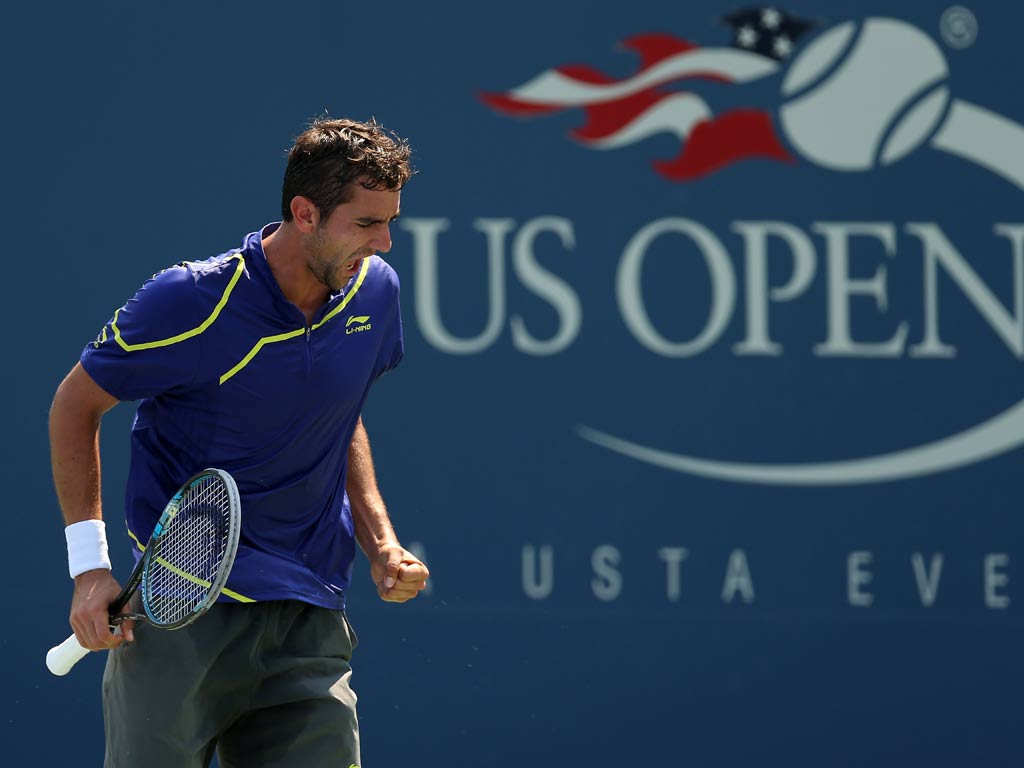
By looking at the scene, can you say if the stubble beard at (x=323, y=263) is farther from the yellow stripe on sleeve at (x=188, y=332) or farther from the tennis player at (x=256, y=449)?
the yellow stripe on sleeve at (x=188, y=332)

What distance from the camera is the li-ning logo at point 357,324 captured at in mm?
3309

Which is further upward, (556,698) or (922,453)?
(922,453)

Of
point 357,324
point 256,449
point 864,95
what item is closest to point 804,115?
point 864,95

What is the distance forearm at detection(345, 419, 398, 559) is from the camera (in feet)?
11.3

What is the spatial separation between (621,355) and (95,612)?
7.47 ft

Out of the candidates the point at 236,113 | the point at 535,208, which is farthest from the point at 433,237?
the point at 236,113

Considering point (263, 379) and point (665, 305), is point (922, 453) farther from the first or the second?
point (263, 379)

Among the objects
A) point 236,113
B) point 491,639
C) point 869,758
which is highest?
point 236,113

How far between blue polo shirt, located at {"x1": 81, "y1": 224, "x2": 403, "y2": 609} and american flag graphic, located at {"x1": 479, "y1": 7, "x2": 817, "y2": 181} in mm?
1780

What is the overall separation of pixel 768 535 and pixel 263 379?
2.18 m

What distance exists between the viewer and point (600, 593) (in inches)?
197

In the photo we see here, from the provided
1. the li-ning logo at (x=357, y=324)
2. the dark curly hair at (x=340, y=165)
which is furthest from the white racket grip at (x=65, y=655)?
the dark curly hair at (x=340, y=165)

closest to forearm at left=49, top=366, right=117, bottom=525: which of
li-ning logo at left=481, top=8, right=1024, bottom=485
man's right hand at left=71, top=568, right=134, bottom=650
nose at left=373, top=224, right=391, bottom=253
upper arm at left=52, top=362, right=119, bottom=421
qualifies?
upper arm at left=52, top=362, right=119, bottom=421

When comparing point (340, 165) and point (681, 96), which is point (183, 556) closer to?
point (340, 165)
